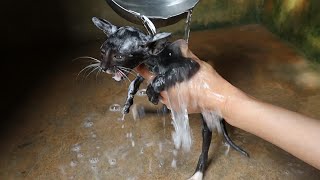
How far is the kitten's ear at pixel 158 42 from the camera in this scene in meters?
1.27

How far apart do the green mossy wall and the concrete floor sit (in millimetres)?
106

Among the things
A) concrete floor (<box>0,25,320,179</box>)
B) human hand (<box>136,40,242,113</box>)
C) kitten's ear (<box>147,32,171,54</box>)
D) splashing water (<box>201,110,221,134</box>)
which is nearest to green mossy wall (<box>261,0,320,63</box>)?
concrete floor (<box>0,25,320,179</box>)

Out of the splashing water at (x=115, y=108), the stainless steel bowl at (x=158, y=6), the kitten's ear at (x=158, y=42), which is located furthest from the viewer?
the splashing water at (x=115, y=108)

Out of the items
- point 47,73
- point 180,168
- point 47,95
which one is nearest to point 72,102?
point 47,95

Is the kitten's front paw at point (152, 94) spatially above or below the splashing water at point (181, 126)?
above

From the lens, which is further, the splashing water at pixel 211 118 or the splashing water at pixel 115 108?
the splashing water at pixel 115 108

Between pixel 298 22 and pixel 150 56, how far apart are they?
5.64 ft

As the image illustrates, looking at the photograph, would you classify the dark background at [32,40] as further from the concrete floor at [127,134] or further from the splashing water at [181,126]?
the splashing water at [181,126]

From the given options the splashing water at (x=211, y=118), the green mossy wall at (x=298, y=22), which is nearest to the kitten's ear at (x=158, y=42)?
the splashing water at (x=211, y=118)

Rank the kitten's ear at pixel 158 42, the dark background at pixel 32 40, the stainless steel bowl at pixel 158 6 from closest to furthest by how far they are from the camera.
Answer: the kitten's ear at pixel 158 42
the stainless steel bowl at pixel 158 6
the dark background at pixel 32 40

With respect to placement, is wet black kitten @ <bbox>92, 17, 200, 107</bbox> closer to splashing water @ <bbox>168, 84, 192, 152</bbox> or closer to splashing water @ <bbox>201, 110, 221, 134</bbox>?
splashing water @ <bbox>168, 84, 192, 152</bbox>

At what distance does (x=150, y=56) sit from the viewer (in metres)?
1.37

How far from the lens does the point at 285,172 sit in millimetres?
1709

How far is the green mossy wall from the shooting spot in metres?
2.57
